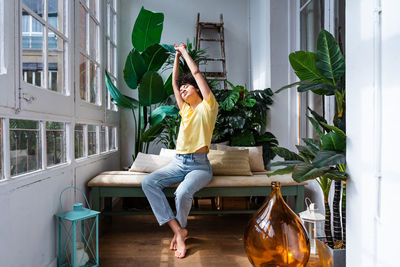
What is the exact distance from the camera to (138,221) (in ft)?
9.46

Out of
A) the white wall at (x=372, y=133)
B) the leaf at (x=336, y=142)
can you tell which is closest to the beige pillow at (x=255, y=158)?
the leaf at (x=336, y=142)

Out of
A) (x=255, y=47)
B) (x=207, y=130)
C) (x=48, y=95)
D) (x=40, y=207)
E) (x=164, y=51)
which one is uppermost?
(x=255, y=47)

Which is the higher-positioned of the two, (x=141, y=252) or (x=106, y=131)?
(x=106, y=131)

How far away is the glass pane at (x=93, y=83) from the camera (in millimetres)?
2615

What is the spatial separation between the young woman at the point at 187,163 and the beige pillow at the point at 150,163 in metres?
0.19

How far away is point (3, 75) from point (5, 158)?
1.20 feet

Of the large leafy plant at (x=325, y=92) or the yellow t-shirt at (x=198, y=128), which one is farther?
the yellow t-shirt at (x=198, y=128)

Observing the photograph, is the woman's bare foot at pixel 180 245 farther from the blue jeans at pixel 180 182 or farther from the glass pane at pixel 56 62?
the glass pane at pixel 56 62

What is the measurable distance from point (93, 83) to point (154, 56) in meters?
0.65

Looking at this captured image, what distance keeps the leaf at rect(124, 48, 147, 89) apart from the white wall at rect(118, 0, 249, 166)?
865 mm

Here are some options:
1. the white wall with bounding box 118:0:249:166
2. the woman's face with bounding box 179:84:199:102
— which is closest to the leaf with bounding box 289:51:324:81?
the woman's face with bounding box 179:84:199:102

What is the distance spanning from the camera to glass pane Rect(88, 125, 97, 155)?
259 centimetres

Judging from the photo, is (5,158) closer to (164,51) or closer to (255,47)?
(164,51)

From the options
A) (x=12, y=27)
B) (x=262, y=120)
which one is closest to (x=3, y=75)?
(x=12, y=27)
